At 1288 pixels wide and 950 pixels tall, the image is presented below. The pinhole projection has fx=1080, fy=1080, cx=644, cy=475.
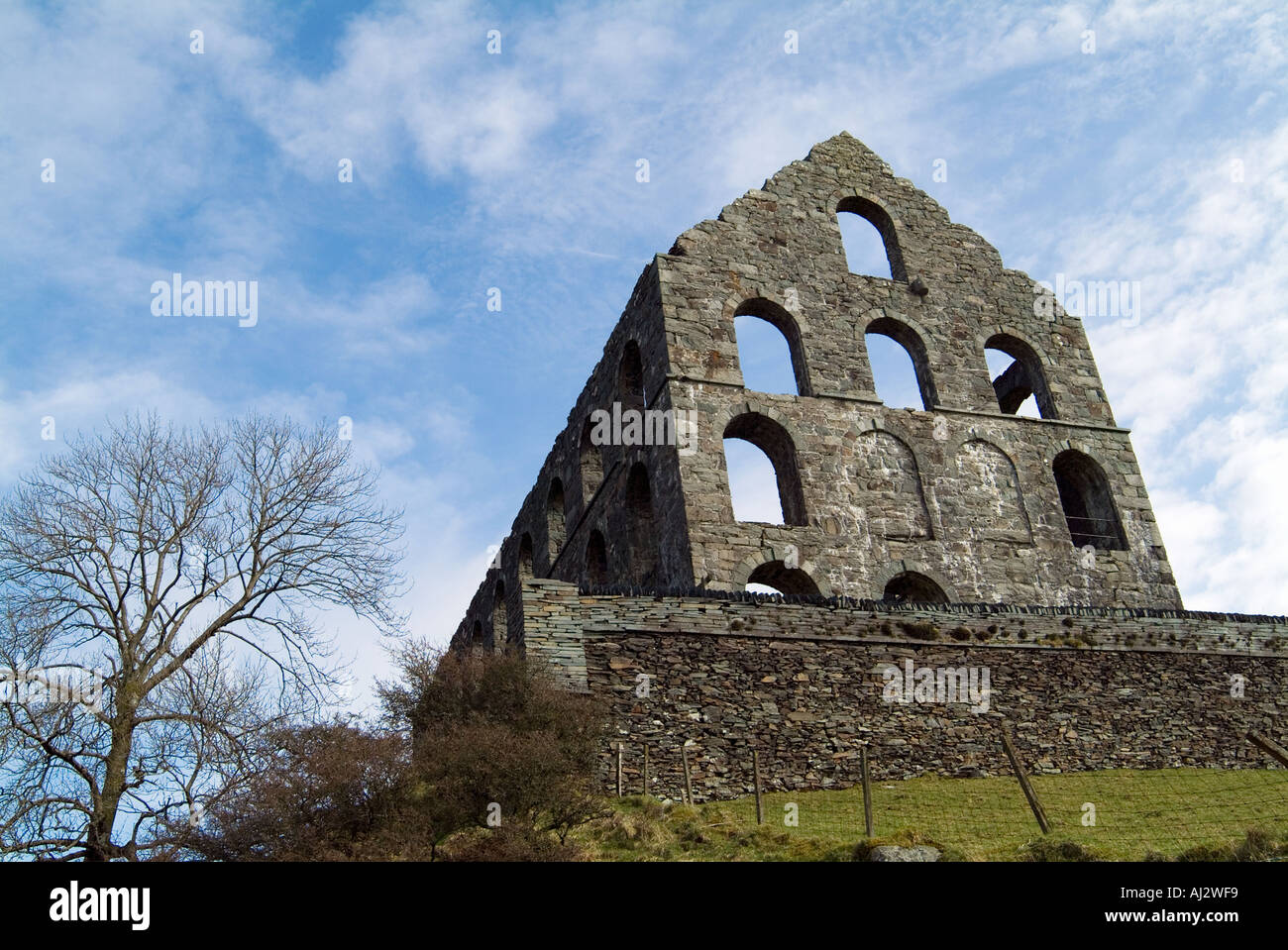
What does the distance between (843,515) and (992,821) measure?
1001cm

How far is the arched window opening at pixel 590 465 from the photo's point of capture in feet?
96.9

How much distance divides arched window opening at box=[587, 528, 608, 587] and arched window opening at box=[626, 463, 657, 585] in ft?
8.37

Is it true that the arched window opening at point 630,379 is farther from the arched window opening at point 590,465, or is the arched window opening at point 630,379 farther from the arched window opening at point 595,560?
the arched window opening at point 595,560

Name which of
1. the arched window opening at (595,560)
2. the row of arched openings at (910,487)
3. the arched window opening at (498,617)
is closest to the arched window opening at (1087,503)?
the row of arched openings at (910,487)

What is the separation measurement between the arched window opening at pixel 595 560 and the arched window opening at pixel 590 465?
141 cm

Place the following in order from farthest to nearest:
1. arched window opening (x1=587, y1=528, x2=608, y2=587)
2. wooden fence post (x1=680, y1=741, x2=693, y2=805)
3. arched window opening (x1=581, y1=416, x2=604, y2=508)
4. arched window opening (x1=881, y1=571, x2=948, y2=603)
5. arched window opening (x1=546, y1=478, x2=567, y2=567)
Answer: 1. arched window opening (x1=546, y1=478, x2=567, y2=567)
2. arched window opening (x1=581, y1=416, x2=604, y2=508)
3. arched window opening (x1=587, y1=528, x2=608, y2=587)
4. arched window opening (x1=881, y1=571, x2=948, y2=603)
5. wooden fence post (x1=680, y1=741, x2=693, y2=805)

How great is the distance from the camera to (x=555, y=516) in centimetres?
3284

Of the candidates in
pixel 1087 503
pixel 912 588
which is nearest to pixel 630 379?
pixel 912 588

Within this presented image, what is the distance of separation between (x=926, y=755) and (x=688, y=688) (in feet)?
13.5

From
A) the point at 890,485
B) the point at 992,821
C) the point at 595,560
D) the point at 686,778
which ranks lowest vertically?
the point at 992,821

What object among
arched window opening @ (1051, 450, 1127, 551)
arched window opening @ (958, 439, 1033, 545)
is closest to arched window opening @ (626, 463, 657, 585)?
arched window opening @ (958, 439, 1033, 545)

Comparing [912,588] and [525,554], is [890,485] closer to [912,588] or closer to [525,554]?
[912,588]

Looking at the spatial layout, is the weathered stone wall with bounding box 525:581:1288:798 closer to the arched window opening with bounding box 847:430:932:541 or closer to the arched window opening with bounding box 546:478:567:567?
the arched window opening with bounding box 847:430:932:541

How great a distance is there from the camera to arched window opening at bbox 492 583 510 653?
33.8 meters
